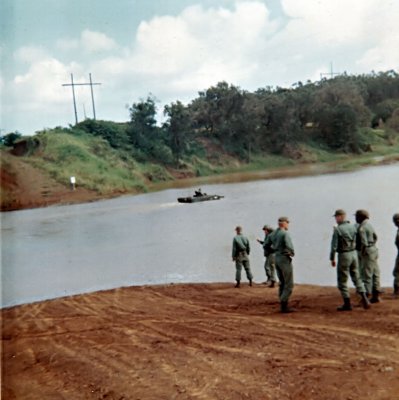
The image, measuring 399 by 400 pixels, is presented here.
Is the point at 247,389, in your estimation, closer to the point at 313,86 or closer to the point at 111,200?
the point at 111,200

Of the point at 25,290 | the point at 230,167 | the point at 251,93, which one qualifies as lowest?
the point at 25,290

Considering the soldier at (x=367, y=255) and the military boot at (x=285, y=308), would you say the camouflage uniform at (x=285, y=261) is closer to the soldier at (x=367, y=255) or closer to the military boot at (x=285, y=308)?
the military boot at (x=285, y=308)

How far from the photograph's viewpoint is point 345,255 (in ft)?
27.8

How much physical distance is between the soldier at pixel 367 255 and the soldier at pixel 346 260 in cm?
47

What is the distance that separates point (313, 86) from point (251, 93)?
39.6 ft

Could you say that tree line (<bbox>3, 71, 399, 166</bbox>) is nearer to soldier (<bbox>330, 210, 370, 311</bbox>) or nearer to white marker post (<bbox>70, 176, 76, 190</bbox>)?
white marker post (<bbox>70, 176, 76, 190</bbox>)

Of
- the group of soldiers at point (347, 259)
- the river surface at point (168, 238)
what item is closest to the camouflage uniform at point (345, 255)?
the group of soldiers at point (347, 259)

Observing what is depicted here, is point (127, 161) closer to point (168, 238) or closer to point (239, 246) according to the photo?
point (168, 238)

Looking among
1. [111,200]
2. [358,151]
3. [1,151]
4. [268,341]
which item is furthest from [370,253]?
[358,151]

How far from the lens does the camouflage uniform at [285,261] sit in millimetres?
8680

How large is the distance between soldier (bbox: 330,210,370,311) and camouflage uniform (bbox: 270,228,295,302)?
2.13 ft

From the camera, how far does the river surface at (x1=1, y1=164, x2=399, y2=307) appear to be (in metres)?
13.8

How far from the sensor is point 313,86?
77312 mm

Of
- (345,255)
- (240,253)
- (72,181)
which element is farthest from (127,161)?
(345,255)
